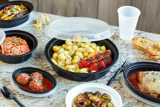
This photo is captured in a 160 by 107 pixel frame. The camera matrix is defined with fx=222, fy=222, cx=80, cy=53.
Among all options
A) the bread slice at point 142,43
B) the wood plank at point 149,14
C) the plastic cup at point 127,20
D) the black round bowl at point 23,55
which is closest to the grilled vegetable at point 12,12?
the black round bowl at point 23,55

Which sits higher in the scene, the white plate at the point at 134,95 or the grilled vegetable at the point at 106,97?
the grilled vegetable at the point at 106,97

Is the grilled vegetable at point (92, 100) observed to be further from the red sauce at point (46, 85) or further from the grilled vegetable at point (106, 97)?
the red sauce at point (46, 85)

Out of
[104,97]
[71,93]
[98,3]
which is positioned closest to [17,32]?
[71,93]

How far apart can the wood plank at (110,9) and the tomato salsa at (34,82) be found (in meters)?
1.91

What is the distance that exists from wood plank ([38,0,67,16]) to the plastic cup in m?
1.55

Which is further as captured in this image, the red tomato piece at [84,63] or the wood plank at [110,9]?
the wood plank at [110,9]

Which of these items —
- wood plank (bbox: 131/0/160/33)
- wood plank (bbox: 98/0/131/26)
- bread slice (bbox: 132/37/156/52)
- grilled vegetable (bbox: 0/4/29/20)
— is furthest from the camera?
wood plank (bbox: 98/0/131/26)

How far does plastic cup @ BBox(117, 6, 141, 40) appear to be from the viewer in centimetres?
189

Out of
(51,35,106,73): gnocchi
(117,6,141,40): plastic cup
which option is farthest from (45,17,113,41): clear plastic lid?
(117,6,141,40): plastic cup

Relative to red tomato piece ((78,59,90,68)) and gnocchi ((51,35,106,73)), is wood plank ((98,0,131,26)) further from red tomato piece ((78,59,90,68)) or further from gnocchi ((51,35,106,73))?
red tomato piece ((78,59,90,68))

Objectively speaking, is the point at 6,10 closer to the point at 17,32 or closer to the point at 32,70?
the point at 17,32

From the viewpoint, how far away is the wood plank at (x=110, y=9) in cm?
302

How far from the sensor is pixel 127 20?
74.4 inches

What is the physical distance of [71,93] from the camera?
4.24ft
